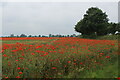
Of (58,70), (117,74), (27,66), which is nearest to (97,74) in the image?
(117,74)

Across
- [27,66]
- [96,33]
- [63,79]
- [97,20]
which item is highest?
[97,20]

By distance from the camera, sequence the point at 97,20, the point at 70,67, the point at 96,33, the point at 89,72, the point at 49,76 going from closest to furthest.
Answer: the point at 49,76
the point at 89,72
the point at 70,67
the point at 97,20
the point at 96,33

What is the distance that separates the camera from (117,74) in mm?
5492

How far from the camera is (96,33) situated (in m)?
36.1

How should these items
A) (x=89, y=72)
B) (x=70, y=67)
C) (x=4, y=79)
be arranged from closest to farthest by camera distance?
(x=4, y=79) → (x=89, y=72) → (x=70, y=67)

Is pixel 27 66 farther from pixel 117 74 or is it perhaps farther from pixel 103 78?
pixel 117 74

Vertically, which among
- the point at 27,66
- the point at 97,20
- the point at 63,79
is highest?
the point at 97,20

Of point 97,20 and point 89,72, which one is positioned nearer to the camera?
point 89,72

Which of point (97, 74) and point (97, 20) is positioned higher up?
point (97, 20)

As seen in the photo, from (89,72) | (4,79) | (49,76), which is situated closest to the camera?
(4,79)

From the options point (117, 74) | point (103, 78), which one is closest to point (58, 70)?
point (103, 78)

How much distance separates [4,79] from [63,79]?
7.32 feet

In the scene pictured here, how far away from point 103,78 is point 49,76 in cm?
211

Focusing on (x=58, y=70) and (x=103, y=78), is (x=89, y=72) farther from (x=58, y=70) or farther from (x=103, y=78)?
(x=58, y=70)
